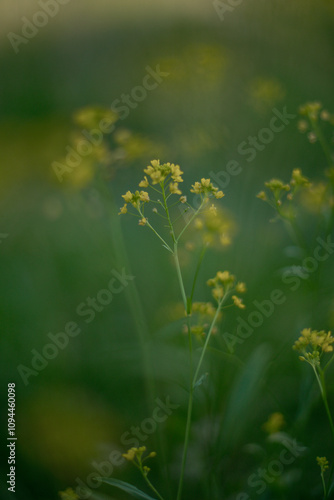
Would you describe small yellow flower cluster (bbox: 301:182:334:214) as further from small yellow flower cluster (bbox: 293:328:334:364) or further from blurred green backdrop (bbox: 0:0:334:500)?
small yellow flower cluster (bbox: 293:328:334:364)

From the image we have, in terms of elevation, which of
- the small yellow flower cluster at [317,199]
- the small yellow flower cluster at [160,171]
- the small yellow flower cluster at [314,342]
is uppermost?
the small yellow flower cluster at [317,199]

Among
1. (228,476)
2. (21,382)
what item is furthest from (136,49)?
(228,476)

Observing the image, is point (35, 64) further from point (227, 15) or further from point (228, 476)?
point (228, 476)

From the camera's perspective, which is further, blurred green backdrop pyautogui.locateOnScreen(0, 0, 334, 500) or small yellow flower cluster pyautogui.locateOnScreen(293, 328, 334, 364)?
blurred green backdrop pyautogui.locateOnScreen(0, 0, 334, 500)

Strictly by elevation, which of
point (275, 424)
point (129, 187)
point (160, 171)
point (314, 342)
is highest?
point (129, 187)

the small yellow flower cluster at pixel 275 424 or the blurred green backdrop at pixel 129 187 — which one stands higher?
the blurred green backdrop at pixel 129 187

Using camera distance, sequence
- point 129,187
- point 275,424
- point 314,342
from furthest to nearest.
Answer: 1. point 129,187
2. point 275,424
3. point 314,342

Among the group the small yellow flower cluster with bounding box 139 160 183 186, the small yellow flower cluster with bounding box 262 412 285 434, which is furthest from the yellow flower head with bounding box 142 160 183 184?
the small yellow flower cluster with bounding box 262 412 285 434

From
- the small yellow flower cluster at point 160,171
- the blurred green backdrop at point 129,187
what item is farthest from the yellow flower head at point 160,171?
the blurred green backdrop at point 129,187

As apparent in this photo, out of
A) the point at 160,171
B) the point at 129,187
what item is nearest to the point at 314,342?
the point at 160,171

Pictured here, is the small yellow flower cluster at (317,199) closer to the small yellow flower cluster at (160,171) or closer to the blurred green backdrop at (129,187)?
the blurred green backdrop at (129,187)

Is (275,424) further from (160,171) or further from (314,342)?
(160,171)
